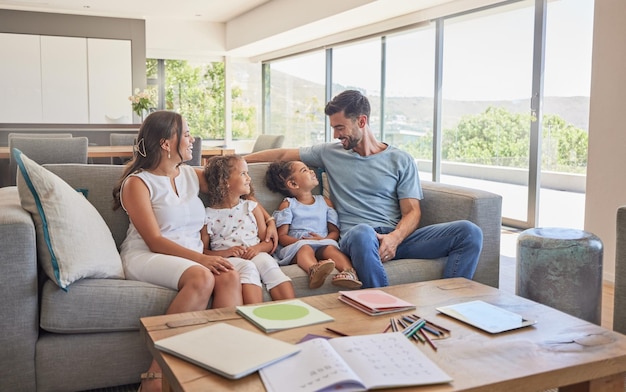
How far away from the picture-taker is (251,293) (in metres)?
2.26

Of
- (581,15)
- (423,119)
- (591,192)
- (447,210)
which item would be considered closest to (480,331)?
(447,210)

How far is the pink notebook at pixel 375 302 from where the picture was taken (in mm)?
1747

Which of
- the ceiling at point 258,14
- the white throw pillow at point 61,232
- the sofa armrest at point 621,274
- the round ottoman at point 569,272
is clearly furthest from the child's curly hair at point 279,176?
the ceiling at point 258,14

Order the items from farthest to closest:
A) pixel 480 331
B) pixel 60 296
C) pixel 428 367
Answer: pixel 60 296 → pixel 480 331 → pixel 428 367

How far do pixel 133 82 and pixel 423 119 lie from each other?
177 inches

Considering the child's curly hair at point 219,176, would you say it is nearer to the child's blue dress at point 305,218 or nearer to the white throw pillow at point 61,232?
the child's blue dress at point 305,218

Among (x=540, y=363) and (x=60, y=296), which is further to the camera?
(x=60, y=296)

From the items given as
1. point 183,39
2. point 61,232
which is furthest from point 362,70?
point 61,232

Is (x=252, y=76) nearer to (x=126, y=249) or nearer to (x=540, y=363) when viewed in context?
(x=126, y=249)

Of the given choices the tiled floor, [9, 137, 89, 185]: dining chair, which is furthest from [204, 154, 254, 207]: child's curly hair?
[9, 137, 89, 185]: dining chair

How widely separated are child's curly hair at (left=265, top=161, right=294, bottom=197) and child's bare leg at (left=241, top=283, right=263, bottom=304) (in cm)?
76

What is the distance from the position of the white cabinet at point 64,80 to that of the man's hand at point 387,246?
715 cm

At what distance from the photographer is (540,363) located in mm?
1396

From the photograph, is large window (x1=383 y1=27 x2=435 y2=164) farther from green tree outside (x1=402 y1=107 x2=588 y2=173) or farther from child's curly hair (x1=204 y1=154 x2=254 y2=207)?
child's curly hair (x1=204 y1=154 x2=254 y2=207)
